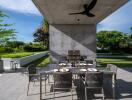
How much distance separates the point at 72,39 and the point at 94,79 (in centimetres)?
1086

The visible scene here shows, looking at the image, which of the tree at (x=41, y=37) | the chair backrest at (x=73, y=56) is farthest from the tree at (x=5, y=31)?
the tree at (x=41, y=37)

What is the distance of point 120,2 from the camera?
9.38m

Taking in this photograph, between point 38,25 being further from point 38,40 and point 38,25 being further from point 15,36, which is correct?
point 15,36

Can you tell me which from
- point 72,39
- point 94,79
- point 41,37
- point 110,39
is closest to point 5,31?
point 72,39

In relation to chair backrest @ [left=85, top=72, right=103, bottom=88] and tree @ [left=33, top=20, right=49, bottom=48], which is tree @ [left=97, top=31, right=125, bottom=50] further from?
chair backrest @ [left=85, top=72, right=103, bottom=88]

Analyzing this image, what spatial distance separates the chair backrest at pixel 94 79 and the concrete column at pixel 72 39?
10674 millimetres

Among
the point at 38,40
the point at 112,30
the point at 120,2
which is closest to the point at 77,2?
the point at 120,2

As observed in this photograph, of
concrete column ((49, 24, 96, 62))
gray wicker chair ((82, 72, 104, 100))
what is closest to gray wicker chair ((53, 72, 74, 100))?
gray wicker chair ((82, 72, 104, 100))

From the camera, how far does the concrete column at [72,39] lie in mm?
16078

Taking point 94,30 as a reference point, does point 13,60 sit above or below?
below

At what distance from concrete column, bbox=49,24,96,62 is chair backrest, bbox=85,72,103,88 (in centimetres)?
1067

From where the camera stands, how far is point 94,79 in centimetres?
542

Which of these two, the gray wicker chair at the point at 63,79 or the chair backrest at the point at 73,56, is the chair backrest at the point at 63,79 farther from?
the chair backrest at the point at 73,56

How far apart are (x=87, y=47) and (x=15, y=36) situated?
16.0 feet
